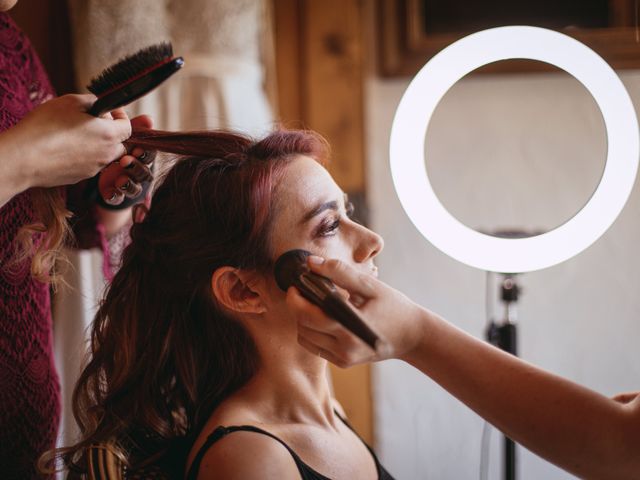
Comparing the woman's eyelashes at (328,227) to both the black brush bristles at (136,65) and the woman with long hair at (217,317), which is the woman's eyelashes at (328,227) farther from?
the black brush bristles at (136,65)

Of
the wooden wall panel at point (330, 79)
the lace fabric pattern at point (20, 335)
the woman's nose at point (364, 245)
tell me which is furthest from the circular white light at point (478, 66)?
the wooden wall panel at point (330, 79)

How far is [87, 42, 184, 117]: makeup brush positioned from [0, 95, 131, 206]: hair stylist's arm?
0.8 inches

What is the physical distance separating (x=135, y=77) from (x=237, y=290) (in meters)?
0.32

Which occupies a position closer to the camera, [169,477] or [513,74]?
[169,477]

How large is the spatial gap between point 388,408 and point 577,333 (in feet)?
1.70

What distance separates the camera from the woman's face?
86cm

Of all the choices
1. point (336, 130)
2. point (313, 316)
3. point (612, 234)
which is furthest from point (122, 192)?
point (612, 234)

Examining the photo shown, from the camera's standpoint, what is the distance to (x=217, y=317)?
3.01 feet

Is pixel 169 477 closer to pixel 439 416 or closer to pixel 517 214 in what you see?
pixel 439 416

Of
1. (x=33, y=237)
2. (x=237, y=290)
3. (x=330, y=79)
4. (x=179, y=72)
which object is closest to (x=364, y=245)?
(x=237, y=290)

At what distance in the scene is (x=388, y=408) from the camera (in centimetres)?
168

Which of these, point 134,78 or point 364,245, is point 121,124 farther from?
point 364,245

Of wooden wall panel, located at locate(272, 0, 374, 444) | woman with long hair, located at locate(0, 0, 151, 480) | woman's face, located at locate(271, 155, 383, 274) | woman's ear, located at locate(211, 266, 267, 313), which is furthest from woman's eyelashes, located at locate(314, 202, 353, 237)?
wooden wall panel, located at locate(272, 0, 374, 444)

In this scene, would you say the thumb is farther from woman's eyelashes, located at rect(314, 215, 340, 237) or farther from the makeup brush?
woman's eyelashes, located at rect(314, 215, 340, 237)
